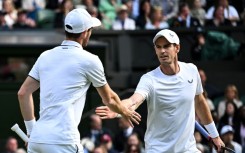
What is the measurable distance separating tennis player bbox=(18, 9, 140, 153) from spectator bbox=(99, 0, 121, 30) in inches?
542

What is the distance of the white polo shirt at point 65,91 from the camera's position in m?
10.1

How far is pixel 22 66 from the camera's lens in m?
22.4

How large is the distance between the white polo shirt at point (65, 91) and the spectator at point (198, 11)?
14304mm

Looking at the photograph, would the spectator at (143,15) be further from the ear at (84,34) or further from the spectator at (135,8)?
the ear at (84,34)

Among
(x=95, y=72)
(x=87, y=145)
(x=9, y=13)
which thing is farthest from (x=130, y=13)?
(x=95, y=72)

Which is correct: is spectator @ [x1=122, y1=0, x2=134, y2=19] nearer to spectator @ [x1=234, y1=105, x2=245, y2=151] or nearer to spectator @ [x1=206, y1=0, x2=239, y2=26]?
spectator @ [x1=206, y1=0, x2=239, y2=26]

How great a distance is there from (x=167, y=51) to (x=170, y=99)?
49 cm

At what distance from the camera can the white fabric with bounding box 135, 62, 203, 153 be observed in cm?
1119

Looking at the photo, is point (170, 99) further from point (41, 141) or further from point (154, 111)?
point (41, 141)

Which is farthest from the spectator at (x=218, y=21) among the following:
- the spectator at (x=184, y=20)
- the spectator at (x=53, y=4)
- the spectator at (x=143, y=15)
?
the spectator at (x=53, y=4)

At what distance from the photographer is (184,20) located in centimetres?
2422

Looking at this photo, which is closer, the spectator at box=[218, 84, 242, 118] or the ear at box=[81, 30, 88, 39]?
the ear at box=[81, 30, 88, 39]

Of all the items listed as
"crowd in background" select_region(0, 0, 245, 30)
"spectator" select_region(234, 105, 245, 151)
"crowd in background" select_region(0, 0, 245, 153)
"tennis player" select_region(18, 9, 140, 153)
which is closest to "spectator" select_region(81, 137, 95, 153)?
"spectator" select_region(234, 105, 245, 151)

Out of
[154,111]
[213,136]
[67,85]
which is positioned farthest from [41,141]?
[213,136]
